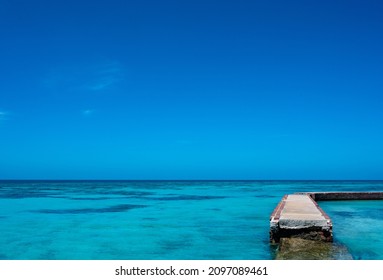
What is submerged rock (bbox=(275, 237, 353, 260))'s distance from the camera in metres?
8.37

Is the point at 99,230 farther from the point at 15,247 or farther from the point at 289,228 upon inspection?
the point at 289,228

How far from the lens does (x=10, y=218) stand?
2033 centimetres

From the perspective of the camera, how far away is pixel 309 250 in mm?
8977

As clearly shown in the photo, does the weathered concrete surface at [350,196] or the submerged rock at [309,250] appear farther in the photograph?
the weathered concrete surface at [350,196]

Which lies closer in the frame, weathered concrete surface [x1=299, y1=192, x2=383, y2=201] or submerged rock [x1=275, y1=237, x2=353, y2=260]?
submerged rock [x1=275, y1=237, x2=353, y2=260]

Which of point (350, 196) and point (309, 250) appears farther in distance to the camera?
point (350, 196)

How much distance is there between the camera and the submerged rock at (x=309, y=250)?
837 centimetres

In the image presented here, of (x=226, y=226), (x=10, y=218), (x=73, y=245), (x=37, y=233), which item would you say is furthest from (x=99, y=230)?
(x=10, y=218)

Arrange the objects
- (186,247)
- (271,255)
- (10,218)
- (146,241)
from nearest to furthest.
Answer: (271,255), (186,247), (146,241), (10,218)

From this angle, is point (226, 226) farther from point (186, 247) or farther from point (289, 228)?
point (289, 228)

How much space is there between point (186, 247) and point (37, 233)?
673 centimetres
